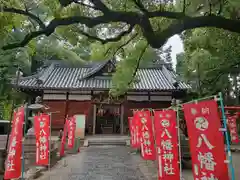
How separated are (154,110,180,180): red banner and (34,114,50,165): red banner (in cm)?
454

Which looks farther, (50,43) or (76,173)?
(50,43)

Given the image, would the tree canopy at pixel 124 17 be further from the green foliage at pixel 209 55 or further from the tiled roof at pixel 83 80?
the tiled roof at pixel 83 80

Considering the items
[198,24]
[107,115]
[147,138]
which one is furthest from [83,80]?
[198,24]

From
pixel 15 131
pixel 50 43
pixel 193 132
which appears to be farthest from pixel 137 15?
pixel 50 43

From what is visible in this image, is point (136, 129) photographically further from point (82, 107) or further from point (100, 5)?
point (82, 107)

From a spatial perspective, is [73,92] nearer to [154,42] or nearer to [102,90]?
[102,90]

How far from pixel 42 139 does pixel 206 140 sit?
6434mm

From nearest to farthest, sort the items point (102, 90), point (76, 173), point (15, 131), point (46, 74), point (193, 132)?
1. point (193, 132)
2. point (15, 131)
3. point (76, 173)
4. point (102, 90)
5. point (46, 74)

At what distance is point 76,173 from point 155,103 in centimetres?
1207

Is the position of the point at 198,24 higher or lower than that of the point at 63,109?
higher

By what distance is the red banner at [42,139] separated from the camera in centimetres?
809

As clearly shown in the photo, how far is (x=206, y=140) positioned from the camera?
3.57 m

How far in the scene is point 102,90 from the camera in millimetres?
18312

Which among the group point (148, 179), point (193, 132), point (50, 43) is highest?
point (50, 43)
